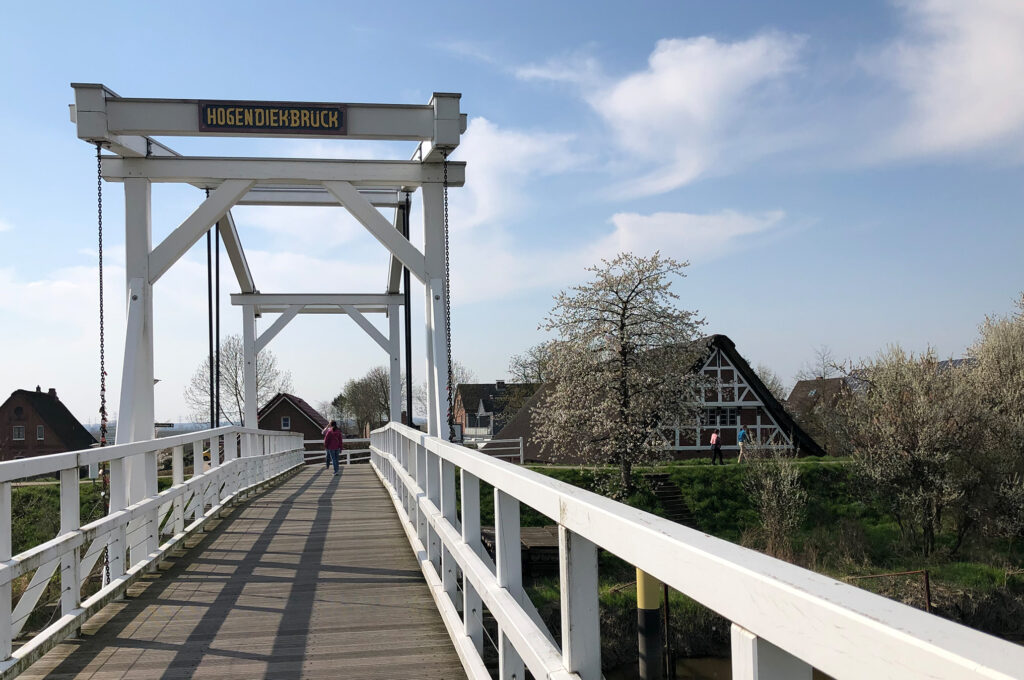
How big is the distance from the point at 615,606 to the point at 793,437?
19.8m

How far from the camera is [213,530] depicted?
927 centimetres

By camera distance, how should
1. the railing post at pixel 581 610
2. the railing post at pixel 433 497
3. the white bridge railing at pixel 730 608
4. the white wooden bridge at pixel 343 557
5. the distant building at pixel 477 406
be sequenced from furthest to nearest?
the distant building at pixel 477 406
the railing post at pixel 433 497
the railing post at pixel 581 610
the white wooden bridge at pixel 343 557
the white bridge railing at pixel 730 608

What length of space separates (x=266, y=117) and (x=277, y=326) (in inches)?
502

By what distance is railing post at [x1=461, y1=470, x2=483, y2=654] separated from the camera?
3951 millimetres

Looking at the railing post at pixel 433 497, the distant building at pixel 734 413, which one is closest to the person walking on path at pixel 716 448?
the distant building at pixel 734 413

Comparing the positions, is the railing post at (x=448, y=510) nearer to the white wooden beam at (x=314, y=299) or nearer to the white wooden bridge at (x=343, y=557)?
the white wooden bridge at (x=343, y=557)

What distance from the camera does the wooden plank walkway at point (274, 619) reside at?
4316 millimetres

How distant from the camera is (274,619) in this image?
528 centimetres

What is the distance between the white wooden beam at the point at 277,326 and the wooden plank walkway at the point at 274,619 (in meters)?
12.9

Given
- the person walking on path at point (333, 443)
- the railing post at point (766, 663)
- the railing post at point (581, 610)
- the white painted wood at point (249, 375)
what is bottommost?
the person walking on path at point (333, 443)

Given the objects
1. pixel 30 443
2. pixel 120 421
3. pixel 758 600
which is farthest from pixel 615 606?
pixel 30 443

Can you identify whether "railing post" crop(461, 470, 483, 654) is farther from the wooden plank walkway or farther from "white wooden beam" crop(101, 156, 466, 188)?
"white wooden beam" crop(101, 156, 466, 188)

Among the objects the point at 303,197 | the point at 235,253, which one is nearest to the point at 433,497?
the point at 303,197

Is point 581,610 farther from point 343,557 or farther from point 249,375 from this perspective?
point 249,375
